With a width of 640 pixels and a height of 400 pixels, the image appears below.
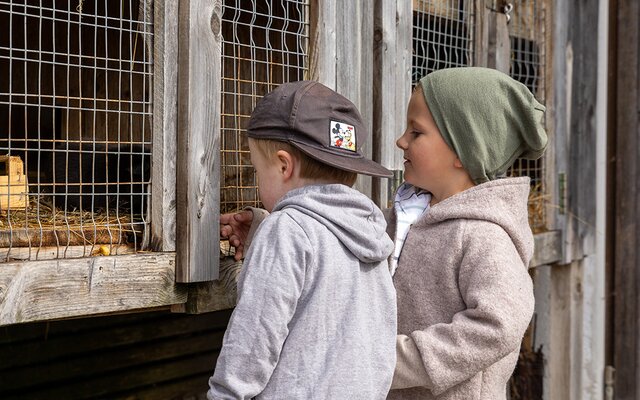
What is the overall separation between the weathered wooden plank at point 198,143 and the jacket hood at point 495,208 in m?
0.64

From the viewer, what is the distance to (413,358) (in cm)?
205

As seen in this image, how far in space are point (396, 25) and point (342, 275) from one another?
58.2 inches

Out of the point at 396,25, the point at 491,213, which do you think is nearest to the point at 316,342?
the point at 491,213

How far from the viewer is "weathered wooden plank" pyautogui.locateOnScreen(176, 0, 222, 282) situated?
239 cm

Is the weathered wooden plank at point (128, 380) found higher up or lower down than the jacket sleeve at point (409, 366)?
lower down

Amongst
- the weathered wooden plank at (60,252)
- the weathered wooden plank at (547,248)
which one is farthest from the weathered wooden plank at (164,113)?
the weathered wooden plank at (547,248)

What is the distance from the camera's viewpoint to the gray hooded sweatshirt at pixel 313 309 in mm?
1721

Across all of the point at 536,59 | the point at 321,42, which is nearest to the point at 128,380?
the point at 321,42

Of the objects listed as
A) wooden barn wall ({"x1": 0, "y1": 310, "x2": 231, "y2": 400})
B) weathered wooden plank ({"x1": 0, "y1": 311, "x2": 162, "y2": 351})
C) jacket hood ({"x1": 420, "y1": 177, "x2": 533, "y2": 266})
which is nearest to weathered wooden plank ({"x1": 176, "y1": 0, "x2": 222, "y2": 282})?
jacket hood ({"x1": 420, "y1": 177, "x2": 533, "y2": 266})

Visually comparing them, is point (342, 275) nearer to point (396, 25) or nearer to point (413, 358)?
point (413, 358)

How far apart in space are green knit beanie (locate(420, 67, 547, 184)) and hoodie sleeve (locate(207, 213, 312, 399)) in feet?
2.15

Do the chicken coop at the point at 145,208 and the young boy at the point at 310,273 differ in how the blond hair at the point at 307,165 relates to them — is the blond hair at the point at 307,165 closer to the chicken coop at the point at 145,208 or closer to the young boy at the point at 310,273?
the young boy at the point at 310,273

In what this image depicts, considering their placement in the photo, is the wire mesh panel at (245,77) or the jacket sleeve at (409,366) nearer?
the jacket sleeve at (409,366)

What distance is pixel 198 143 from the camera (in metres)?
2.40
